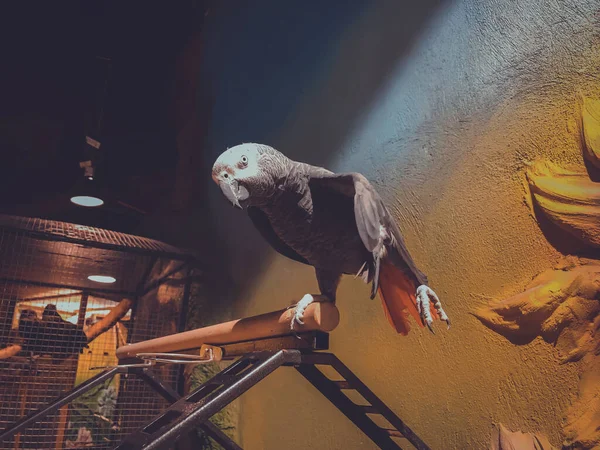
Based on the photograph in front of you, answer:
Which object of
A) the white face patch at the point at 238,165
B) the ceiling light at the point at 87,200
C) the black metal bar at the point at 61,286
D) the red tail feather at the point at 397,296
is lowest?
the red tail feather at the point at 397,296

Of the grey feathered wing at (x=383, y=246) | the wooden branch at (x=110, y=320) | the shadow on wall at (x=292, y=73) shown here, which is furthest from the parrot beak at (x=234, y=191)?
the wooden branch at (x=110, y=320)

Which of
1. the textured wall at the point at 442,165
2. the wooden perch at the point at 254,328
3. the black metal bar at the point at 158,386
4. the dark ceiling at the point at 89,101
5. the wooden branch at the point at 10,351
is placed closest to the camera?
the wooden perch at the point at 254,328

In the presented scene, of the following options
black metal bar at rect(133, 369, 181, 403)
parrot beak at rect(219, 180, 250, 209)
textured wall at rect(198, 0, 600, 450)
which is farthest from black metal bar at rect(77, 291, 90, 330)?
parrot beak at rect(219, 180, 250, 209)

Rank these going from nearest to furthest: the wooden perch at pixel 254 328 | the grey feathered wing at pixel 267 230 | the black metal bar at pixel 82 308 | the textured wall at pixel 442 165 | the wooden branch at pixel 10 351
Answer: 1. the wooden perch at pixel 254 328
2. the textured wall at pixel 442 165
3. the grey feathered wing at pixel 267 230
4. the wooden branch at pixel 10 351
5. the black metal bar at pixel 82 308

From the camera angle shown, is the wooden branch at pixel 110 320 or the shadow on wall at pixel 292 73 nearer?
the shadow on wall at pixel 292 73

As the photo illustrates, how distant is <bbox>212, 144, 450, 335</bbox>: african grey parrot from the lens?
0.94m

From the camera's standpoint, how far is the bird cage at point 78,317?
203 cm

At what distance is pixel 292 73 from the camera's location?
201 cm

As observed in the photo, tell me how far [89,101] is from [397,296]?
2.45 metres

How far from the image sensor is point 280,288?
190 centimetres

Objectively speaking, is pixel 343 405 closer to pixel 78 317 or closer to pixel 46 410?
pixel 46 410

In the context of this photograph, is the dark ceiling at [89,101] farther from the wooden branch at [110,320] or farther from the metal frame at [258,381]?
the metal frame at [258,381]

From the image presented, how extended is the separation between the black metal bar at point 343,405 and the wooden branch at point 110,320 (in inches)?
71.0

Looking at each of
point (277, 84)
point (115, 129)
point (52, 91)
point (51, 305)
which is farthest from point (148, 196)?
point (277, 84)
